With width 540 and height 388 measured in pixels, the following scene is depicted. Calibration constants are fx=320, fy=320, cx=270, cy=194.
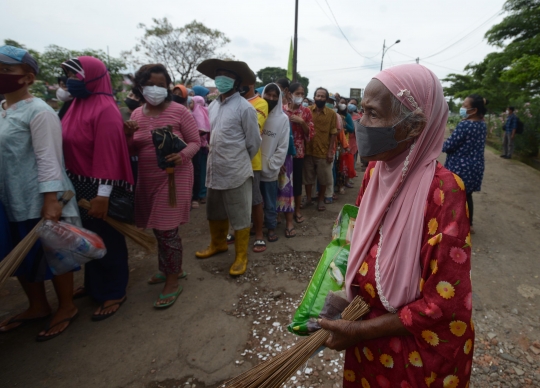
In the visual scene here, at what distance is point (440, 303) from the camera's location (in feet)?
3.12

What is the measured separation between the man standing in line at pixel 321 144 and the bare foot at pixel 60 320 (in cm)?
380

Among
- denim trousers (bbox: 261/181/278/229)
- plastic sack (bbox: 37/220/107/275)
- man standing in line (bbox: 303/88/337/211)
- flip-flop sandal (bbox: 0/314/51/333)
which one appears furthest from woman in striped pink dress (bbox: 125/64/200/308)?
man standing in line (bbox: 303/88/337/211)

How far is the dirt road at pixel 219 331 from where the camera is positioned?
2.11 meters

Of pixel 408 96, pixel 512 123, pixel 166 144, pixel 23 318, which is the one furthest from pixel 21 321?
pixel 512 123

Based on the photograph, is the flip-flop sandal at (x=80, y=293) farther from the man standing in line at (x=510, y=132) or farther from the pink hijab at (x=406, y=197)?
the man standing in line at (x=510, y=132)

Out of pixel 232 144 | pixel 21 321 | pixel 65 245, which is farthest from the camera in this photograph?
pixel 232 144

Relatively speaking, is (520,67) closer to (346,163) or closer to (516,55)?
(516,55)

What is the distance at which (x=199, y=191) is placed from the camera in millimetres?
5820

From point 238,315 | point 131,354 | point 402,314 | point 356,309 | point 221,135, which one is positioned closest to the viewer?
point 402,314

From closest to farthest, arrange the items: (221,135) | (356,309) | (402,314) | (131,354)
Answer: (402,314)
(356,309)
(131,354)
(221,135)

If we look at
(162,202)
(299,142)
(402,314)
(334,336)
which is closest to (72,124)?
(162,202)

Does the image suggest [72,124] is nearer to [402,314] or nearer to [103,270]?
[103,270]

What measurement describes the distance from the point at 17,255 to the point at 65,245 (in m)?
0.27

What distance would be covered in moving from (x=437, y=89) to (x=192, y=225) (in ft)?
13.4
